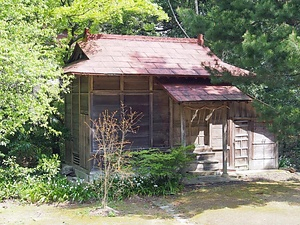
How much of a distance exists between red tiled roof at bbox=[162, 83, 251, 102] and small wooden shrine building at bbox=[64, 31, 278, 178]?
0.09 feet

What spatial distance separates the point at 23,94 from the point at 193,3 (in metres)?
14.1

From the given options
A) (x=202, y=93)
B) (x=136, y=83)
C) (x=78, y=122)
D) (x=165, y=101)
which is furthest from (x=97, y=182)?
(x=202, y=93)

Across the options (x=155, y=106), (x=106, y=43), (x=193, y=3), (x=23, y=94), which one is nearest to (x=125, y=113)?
(x=155, y=106)

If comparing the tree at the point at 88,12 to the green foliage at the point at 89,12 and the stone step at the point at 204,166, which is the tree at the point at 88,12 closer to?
the green foliage at the point at 89,12

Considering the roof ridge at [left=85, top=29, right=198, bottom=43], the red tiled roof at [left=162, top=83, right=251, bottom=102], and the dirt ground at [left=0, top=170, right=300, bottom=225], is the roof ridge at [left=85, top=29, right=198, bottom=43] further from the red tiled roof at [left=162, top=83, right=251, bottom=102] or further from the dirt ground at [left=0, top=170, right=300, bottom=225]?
the dirt ground at [left=0, top=170, right=300, bottom=225]

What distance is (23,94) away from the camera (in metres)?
7.60

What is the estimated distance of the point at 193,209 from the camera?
832 centimetres

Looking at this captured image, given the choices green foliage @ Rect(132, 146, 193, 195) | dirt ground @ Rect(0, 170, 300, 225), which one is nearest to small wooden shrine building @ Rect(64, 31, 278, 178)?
green foliage @ Rect(132, 146, 193, 195)

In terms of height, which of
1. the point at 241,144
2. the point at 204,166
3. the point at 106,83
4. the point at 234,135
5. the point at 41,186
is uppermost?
the point at 106,83

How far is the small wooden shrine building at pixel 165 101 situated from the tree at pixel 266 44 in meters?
0.85

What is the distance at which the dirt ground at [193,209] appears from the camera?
24.8 ft

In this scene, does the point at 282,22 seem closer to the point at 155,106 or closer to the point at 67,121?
the point at 155,106

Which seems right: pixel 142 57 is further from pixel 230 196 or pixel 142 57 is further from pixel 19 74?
pixel 19 74

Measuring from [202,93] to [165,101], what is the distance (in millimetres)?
1279
